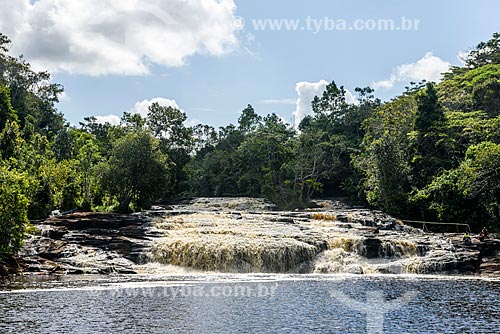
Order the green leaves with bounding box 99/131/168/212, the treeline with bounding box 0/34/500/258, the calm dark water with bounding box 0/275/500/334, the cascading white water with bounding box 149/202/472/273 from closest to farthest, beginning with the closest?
the calm dark water with bounding box 0/275/500/334
the cascading white water with bounding box 149/202/472/273
the treeline with bounding box 0/34/500/258
the green leaves with bounding box 99/131/168/212

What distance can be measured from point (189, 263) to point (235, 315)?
1165cm

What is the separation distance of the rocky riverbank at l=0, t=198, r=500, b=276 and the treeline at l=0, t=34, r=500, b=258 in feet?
9.87

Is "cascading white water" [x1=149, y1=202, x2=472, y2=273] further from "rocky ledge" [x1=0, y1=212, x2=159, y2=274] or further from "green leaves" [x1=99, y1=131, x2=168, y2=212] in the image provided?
"green leaves" [x1=99, y1=131, x2=168, y2=212]

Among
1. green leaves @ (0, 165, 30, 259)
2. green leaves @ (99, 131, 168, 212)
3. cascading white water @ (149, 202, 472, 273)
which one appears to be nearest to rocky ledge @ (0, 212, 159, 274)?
cascading white water @ (149, 202, 472, 273)

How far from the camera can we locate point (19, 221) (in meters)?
22.0

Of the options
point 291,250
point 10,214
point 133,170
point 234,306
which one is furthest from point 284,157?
point 234,306

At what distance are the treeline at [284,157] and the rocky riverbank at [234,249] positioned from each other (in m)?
3.01

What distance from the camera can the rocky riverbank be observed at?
25.2 metres

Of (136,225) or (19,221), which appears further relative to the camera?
(136,225)

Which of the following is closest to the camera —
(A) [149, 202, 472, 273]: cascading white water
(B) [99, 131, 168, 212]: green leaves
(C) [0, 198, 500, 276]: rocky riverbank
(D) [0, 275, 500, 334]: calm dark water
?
(D) [0, 275, 500, 334]: calm dark water

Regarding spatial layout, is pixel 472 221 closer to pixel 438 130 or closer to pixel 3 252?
pixel 438 130

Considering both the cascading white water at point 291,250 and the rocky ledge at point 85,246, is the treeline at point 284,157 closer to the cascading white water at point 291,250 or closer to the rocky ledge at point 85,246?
the rocky ledge at point 85,246

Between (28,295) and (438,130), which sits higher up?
(438,130)

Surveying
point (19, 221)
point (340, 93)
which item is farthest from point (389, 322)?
point (340, 93)
